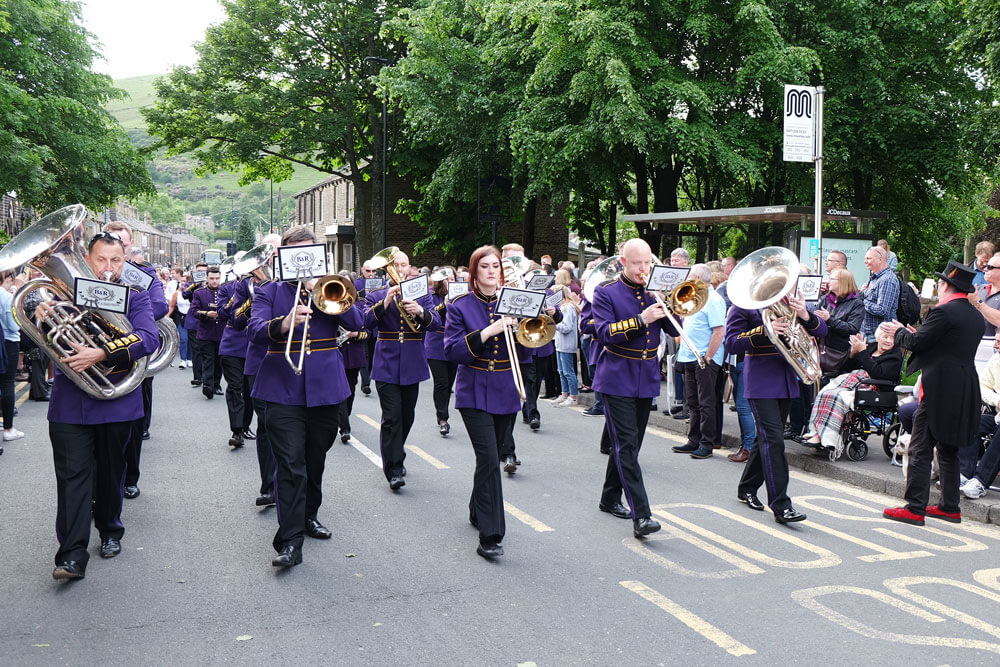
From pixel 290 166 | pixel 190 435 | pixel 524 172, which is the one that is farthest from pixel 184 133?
pixel 190 435

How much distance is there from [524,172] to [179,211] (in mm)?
162039

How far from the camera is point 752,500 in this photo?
24.5 feet

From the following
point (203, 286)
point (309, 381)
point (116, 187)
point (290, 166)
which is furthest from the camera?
point (290, 166)

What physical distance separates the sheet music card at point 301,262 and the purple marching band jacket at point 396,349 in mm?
2285

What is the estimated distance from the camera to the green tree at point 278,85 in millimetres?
31875

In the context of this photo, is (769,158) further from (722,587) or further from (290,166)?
(290,166)

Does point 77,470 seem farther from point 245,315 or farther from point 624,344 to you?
point 624,344

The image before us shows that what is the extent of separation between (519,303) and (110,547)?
315 centimetres

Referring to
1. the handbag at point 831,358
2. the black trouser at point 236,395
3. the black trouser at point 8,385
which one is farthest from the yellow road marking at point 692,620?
the black trouser at point 8,385

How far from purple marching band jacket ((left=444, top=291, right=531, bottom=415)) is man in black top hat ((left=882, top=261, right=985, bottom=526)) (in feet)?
10.8

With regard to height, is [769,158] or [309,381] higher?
[769,158]

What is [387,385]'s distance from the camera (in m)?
8.27

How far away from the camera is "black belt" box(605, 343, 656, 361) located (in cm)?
674

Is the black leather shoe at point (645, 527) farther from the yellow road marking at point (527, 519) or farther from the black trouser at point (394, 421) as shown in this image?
the black trouser at point (394, 421)
